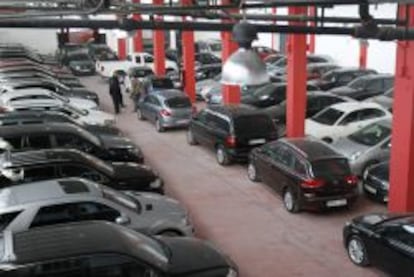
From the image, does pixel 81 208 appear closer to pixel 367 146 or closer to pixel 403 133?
pixel 403 133

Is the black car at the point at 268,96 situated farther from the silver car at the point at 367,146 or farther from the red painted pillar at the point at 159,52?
the red painted pillar at the point at 159,52

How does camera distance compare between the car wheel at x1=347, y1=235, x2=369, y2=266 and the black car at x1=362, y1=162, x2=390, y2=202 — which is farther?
the black car at x1=362, y1=162, x2=390, y2=202

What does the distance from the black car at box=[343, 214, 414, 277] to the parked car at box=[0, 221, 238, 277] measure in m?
2.51

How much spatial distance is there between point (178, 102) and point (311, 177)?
29.2 feet

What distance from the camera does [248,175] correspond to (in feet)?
50.8

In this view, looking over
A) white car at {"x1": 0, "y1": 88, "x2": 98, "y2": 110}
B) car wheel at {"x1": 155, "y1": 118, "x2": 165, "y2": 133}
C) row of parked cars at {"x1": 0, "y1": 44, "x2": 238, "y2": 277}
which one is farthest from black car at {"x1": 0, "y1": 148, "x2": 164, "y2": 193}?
car wheel at {"x1": 155, "y1": 118, "x2": 165, "y2": 133}

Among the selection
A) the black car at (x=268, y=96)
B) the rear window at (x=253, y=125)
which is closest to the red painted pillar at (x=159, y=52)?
the black car at (x=268, y=96)

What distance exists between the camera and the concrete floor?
10.4m

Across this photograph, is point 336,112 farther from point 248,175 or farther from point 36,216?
point 36,216

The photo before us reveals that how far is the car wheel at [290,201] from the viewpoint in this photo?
41.9ft

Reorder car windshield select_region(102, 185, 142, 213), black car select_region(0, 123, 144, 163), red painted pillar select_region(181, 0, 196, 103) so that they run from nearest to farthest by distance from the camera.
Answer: car windshield select_region(102, 185, 142, 213), black car select_region(0, 123, 144, 163), red painted pillar select_region(181, 0, 196, 103)

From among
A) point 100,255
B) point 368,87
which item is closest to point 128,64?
point 368,87

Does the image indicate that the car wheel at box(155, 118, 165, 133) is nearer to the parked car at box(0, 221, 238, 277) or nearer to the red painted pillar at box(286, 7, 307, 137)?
the red painted pillar at box(286, 7, 307, 137)

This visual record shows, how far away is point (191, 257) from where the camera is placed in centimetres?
836
